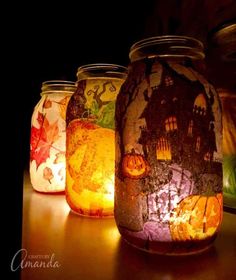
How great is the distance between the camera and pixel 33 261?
44cm

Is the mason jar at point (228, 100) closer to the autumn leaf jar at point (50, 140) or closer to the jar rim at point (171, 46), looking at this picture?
the jar rim at point (171, 46)

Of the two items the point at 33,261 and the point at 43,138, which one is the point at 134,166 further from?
the point at 43,138

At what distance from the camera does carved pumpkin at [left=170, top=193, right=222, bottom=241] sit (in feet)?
1.42

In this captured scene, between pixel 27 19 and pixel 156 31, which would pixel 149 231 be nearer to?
pixel 156 31

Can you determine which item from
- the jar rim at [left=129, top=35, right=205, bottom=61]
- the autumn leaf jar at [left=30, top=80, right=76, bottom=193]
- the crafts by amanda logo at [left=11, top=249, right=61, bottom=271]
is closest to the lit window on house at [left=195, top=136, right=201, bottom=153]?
the jar rim at [left=129, top=35, right=205, bottom=61]

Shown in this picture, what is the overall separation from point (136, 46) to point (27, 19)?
76 centimetres

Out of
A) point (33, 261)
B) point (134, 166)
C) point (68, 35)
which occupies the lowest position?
point (33, 261)

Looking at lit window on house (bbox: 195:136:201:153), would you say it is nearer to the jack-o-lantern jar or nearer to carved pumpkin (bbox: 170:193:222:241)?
carved pumpkin (bbox: 170:193:222:241)

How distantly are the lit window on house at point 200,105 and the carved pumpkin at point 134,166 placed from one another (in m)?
0.11

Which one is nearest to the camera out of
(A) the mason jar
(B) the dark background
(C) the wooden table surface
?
(C) the wooden table surface

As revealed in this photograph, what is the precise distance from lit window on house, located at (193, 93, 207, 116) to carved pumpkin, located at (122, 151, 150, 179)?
11cm

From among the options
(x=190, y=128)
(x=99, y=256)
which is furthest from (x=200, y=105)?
(x=99, y=256)

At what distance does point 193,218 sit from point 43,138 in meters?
0.50

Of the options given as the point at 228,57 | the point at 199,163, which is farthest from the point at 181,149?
the point at 228,57
